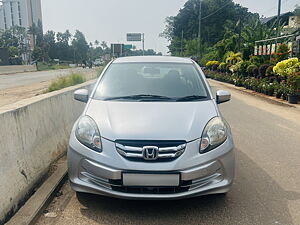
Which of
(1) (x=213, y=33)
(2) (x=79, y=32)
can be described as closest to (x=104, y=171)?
(1) (x=213, y=33)

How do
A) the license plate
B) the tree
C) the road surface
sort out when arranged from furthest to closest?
A: the tree
the road surface
the license plate

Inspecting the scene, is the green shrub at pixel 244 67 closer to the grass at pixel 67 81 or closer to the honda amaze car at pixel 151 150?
the grass at pixel 67 81

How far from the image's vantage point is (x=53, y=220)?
3082 mm

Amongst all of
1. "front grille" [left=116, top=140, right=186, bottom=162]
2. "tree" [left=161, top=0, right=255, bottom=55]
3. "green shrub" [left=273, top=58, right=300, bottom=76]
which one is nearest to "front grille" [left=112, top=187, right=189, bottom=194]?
"front grille" [left=116, top=140, right=186, bottom=162]

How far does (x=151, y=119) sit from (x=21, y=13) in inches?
4450

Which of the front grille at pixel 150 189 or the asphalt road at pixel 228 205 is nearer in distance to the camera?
the front grille at pixel 150 189

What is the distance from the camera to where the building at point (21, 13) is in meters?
100

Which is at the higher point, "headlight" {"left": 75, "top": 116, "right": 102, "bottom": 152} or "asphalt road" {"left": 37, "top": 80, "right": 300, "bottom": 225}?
"headlight" {"left": 75, "top": 116, "right": 102, "bottom": 152}

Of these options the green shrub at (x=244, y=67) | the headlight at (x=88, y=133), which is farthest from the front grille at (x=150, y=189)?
A: the green shrub at (x=244, y=67)

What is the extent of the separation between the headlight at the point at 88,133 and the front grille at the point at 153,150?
10.4 inches

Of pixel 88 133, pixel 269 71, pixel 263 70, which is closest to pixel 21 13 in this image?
pixel 263 70

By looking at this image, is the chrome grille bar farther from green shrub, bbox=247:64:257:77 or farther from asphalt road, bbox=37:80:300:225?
green shrub, bbox=247:64:257:77

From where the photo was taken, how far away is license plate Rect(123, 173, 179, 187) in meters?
2.87

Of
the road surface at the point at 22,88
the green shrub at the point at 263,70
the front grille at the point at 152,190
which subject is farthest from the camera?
the green shrub at the point at 263,70
